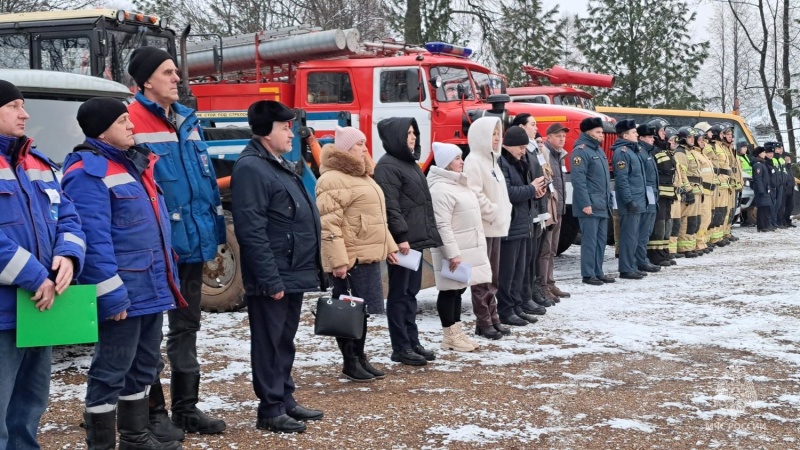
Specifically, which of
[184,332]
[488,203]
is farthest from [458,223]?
[184,332]

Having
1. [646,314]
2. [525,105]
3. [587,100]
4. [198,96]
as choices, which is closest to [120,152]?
[646,314]

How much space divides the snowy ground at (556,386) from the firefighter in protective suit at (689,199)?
4.64m

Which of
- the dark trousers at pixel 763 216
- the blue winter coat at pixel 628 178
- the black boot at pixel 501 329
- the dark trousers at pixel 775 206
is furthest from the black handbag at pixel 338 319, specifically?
the dark trousers at pixel 775 206

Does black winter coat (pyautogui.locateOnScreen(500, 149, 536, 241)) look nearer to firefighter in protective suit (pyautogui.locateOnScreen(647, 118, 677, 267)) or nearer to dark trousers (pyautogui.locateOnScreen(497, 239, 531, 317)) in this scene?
dark trousers (pyautogui.locateOnScreen(497, 239, 531, 317))

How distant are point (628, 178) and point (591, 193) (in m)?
1.04

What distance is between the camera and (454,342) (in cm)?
770

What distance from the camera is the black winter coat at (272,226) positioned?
5.28m

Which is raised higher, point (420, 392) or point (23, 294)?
point (23, 294)

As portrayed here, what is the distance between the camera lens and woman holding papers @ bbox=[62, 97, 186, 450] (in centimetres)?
435

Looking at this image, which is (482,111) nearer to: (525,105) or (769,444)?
(525,105)

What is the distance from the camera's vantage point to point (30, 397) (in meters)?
4.05

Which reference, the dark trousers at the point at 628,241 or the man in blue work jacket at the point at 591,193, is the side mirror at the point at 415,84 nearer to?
the man in blue work jacket at the point at 591,193

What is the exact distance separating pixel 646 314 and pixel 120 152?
242 inches

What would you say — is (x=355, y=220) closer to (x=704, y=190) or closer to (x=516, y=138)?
(x=516, y=138)
